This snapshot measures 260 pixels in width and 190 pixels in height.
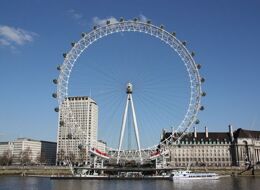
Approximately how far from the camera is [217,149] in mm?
130375

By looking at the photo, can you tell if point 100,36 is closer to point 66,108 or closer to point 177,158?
point 66,108

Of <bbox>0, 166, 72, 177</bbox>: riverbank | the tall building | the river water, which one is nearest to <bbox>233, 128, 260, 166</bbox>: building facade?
the tall building

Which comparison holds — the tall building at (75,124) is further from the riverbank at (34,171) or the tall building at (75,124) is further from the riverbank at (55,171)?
the riverbank at (55,171)

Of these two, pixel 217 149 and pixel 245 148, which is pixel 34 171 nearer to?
pixel 217 149

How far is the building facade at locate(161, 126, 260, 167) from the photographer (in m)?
127

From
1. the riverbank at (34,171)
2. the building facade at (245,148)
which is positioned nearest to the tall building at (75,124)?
the riverbank at (34,171)

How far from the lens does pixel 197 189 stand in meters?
48.8

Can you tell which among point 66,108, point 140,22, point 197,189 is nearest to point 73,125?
point 66,108

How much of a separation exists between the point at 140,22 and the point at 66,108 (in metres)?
20.3

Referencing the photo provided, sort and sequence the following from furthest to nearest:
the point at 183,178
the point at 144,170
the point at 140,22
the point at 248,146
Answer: the point at 248,146
the point at 144,170
the point at 183,178
the point at 140,22

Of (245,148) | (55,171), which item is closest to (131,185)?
(55,171)

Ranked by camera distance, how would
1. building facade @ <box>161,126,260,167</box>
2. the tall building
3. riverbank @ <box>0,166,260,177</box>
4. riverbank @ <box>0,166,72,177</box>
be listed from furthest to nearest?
building facade @ <box>161,126,260,167</box>, riverbank @ <box>0,166,72,177</box>, riverbank @ <box>0,166,260,177</box>, the tall building

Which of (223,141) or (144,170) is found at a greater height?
(223,141)

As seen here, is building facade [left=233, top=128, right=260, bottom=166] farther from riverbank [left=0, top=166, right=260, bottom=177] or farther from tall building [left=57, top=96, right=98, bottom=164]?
tall building [left=57, top=96, right=98, bottom=164]
